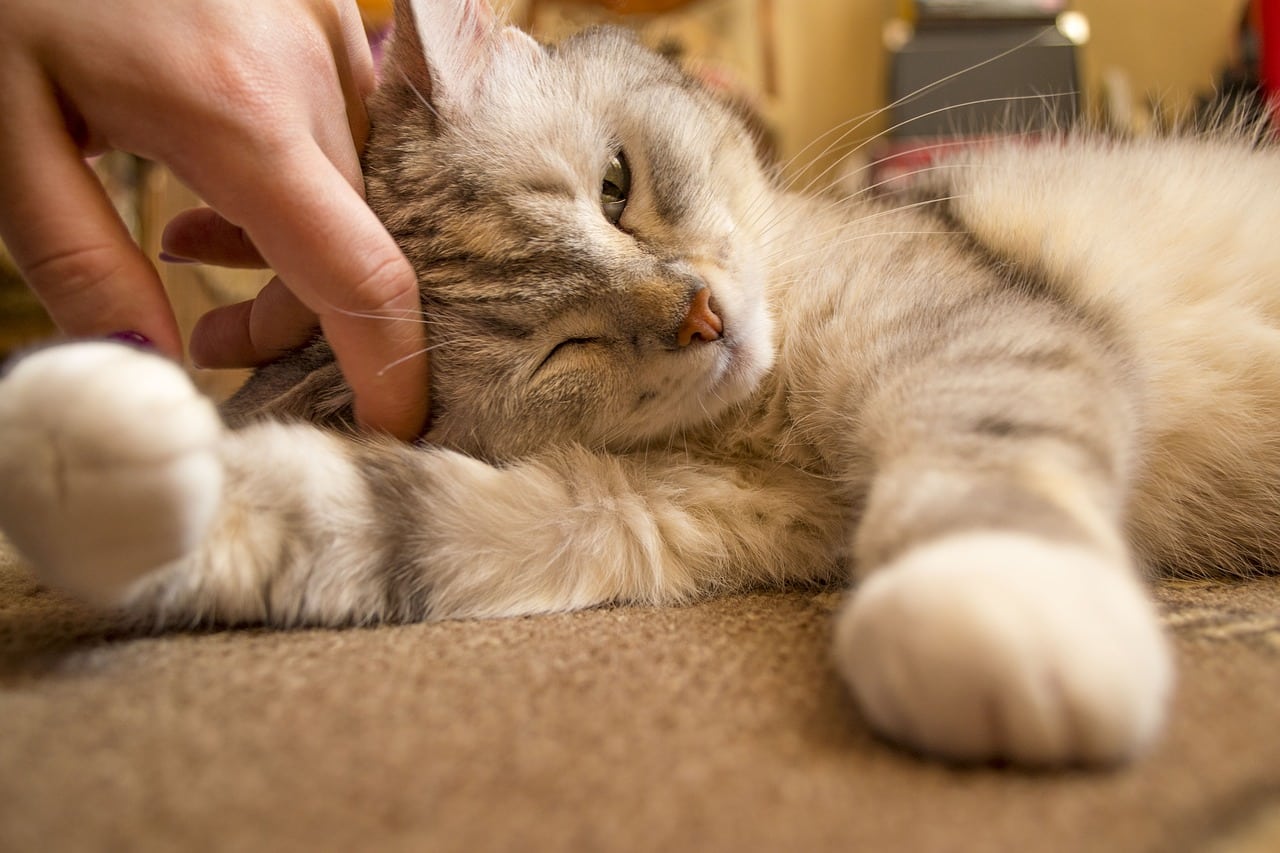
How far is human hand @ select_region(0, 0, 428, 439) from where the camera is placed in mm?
774

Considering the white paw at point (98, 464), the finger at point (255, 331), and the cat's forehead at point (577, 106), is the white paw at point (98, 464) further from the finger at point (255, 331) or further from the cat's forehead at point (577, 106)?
the cat's forehead at point (577, 106)

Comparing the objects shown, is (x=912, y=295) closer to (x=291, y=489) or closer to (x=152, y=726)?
(x=291, y=489)

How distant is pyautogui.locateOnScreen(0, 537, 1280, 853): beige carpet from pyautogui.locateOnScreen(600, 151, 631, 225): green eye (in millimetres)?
509

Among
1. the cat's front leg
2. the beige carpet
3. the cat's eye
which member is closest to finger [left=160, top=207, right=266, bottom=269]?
the cat's eye

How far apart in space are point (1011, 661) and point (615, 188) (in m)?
0.73

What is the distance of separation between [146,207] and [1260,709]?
298cm

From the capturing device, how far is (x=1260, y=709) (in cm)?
56

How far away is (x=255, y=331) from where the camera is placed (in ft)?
3.52

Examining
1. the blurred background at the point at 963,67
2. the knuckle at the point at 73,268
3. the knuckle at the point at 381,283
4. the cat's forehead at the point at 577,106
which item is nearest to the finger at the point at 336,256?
the knuckle at the point at 381,283

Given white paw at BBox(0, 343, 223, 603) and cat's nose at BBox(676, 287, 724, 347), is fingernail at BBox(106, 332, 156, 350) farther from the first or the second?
cat's nose at BBox(676, 287, 724, 347)

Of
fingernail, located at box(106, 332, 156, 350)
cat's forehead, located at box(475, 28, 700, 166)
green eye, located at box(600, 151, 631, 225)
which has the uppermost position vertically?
cat's forehead, located at box(475, 28, 700, 166)

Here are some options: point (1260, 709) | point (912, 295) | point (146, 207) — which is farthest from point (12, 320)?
point (1260, 709)

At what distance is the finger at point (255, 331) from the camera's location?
103 centimetres

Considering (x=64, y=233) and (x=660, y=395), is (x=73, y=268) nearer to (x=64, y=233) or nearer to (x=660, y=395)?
(x=64, y=233)
